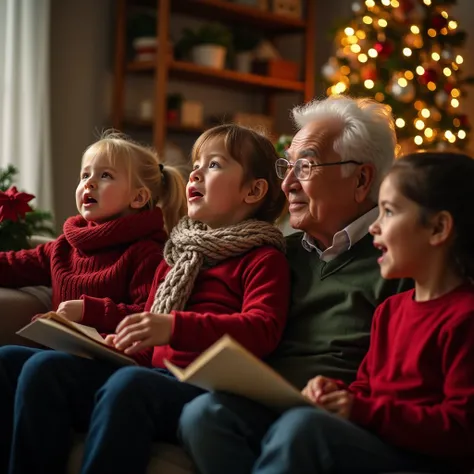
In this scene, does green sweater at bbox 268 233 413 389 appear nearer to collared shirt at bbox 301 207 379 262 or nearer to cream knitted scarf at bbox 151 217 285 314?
collared shirt at bbox 301 207 379 262

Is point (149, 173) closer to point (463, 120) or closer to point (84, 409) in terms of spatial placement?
point (84, 409)

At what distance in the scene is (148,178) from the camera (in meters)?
2.23

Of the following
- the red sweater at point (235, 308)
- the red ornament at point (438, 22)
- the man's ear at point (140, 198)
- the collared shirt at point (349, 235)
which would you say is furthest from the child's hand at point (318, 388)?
the red ornament at point (438, 22)

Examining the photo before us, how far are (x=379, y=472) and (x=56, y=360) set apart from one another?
0.67 metres

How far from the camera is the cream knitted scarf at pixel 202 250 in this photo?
6.07 ft

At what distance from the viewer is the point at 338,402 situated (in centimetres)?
143

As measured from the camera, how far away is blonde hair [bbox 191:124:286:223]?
6.45ft

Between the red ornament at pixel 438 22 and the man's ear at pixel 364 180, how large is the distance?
323 centimetres

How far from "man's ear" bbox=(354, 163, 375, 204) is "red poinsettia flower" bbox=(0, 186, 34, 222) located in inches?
36.8

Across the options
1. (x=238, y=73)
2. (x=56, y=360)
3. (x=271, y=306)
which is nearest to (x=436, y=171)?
(x=271, y=306)

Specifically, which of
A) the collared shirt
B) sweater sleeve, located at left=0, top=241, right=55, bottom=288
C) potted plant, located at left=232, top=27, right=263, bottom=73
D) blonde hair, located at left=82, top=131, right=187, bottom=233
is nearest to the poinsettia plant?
sweater sleeve, located at left=0, top=241, right=55, bottom=288

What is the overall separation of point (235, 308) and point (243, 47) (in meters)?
3.53

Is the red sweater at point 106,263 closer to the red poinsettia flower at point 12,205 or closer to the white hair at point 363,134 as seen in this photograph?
the red poinsettia flower at point 12,205

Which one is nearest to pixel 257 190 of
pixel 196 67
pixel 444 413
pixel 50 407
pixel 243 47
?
pixel 50 407
